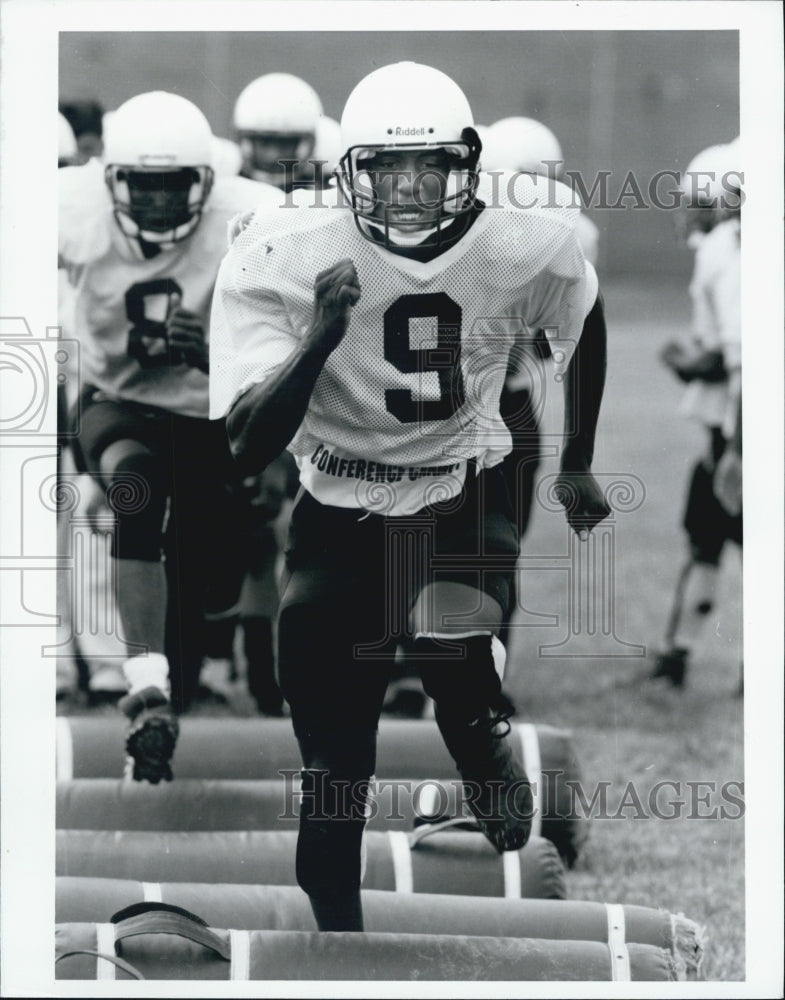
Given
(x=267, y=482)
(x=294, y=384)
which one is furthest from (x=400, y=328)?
(x=267, y=482)

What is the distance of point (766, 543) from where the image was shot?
2797 millimetres

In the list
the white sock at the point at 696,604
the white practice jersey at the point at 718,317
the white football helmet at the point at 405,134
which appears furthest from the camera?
the white sock at the point at 696,604

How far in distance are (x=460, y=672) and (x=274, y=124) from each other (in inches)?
94.6

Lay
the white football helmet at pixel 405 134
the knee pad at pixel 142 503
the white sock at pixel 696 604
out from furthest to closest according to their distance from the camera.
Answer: the white sock at pixel 696 604
the knee pad at pixel 142 503
the white football helmet at pixel 405 134

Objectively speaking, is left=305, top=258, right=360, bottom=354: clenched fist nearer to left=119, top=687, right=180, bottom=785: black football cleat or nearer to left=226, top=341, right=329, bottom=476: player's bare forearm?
left=226, top=341, right=329, bottom=476: player's bare forearm

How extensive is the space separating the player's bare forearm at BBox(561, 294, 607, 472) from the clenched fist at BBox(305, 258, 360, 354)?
55 centimetres

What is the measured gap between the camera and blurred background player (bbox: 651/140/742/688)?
5012 millimetres

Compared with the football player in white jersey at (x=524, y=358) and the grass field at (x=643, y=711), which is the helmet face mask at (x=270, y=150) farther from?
the grass field at (x=643, y=711)

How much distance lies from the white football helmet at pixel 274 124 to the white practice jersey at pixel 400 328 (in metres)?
1.79

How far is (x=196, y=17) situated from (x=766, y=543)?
54.8 inches

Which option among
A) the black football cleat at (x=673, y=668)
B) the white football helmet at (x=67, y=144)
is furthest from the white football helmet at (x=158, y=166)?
the black football cleat at (x=673, y=668)

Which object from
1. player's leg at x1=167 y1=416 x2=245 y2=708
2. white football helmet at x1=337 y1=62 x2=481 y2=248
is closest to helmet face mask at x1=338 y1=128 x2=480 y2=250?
white football helmet at x1=337 y1=62 x2=481 y2=248

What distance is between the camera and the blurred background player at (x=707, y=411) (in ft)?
16.4

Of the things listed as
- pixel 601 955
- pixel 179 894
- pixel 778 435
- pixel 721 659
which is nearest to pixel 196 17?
pixel 778 435
